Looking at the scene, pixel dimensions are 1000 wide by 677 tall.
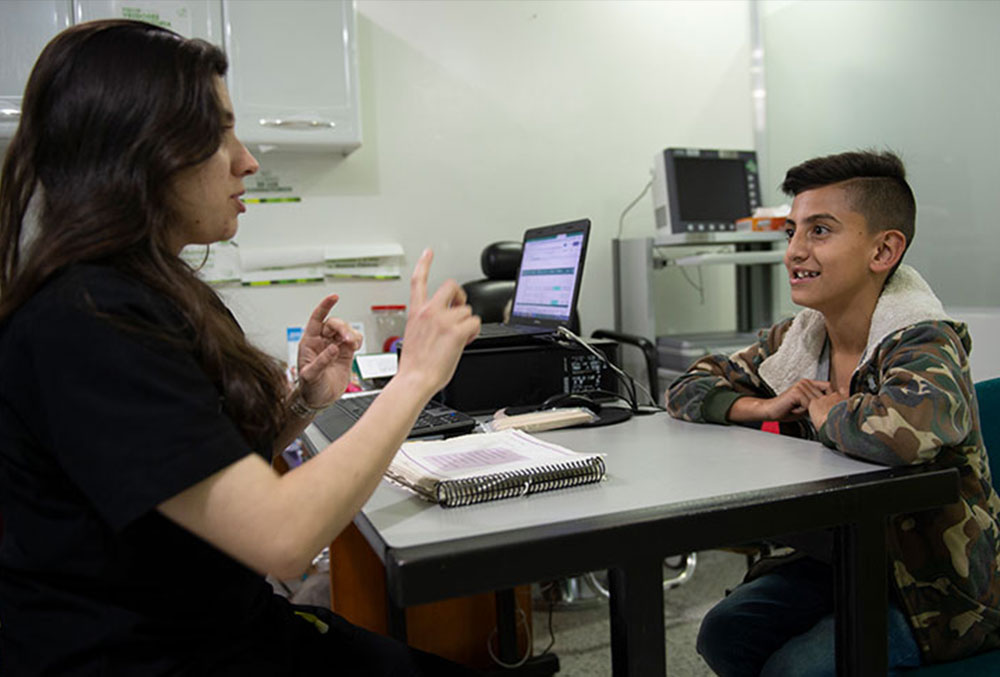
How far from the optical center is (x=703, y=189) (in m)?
3.06

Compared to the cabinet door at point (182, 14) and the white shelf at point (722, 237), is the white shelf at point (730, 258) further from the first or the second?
the cabinet door at point (182, 14)

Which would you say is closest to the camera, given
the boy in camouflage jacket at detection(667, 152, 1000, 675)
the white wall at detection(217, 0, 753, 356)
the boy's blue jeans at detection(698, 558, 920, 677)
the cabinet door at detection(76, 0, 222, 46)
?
the boy in camouflage jacket at detection(667, 152, 1000, 675)

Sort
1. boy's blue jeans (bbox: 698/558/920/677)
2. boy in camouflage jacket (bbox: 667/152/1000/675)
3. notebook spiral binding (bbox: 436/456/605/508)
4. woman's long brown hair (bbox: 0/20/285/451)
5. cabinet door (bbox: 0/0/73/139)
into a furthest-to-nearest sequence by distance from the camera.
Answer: cabinet door (bbox: 0/0/73/139) < boy's blue jeans (bbox: 698/558/920/677) < boy in camouflage jacket (bbox: 667/152/1000/675) < notebook spiral binding (bbox: 436/456/605/508) < woman's long brown hair (bbox: 0/20/285/451)

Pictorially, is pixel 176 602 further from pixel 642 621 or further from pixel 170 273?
pixel 642 621

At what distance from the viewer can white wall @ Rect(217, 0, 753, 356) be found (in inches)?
116

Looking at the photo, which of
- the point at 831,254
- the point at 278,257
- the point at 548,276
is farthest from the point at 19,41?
the point at 831,254

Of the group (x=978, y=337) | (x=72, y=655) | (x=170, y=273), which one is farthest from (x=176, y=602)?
(x=978, y=337)

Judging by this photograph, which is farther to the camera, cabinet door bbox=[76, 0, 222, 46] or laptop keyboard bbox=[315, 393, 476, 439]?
cabinet door bbox=[76, 0, 222, 46]

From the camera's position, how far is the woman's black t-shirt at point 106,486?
26.6 inches

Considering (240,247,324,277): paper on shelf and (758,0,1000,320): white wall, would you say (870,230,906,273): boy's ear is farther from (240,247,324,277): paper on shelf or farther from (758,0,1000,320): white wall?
(240,247,324,277): paper on shelf

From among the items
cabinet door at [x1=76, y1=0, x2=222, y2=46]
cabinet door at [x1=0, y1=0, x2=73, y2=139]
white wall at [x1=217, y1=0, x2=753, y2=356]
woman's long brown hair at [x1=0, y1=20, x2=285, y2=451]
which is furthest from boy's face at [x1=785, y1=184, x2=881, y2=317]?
cabinet door at [x1=0, y1=0, x2=73, y2=139]

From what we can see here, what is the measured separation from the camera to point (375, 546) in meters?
0.84

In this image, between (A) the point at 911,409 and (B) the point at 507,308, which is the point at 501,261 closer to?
(B) the point at 507,308

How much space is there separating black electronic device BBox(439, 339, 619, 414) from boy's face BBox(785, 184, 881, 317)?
1.68 feet
